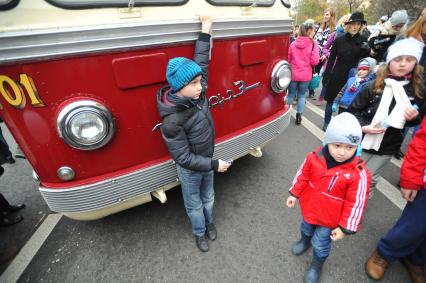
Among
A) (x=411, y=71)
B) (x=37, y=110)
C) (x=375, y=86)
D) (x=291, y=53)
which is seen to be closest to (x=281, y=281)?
(x=375, y=86)

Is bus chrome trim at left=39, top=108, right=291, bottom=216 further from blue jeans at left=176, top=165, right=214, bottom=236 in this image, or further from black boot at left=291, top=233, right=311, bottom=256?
black boot at left=291, top=233, right=311, bottom=256

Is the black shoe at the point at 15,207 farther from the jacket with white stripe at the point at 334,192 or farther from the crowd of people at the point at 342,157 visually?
the jacket with white stripe at the point at 334,192

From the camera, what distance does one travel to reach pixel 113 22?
55.9 inches

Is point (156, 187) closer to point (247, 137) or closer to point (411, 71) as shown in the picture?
point (247, 137)

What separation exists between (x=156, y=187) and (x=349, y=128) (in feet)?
4.40

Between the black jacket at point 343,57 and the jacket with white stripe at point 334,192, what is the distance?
2.77 m

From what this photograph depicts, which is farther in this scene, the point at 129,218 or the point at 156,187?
the point at 129,218

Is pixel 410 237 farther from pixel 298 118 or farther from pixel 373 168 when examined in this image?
pixel 298 118

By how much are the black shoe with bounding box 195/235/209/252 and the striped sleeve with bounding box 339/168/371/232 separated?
111 cm

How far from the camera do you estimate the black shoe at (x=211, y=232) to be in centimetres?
221

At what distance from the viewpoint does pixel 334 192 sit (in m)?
1.51

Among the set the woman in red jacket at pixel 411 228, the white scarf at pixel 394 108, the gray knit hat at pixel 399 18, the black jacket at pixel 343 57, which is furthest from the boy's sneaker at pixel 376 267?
the gray knit hat at pixel 399 18

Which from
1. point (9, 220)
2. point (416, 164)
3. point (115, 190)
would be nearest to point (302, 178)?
point (416, 164)

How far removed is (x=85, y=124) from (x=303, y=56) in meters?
3.59
